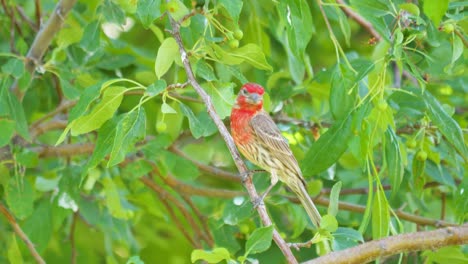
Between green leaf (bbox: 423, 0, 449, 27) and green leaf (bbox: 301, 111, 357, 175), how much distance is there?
0.63 meters

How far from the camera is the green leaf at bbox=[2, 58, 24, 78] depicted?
544cm

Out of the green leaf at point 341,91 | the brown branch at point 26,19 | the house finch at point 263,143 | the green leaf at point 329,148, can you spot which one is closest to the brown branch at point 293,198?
the house finch at point 263,143

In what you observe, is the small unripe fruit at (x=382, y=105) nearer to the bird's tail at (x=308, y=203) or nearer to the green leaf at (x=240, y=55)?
the green leaf at (x=240, y=55)

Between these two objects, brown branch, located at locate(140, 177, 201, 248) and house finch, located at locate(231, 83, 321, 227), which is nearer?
house finch, located at locate(231, 83, 321, 227)

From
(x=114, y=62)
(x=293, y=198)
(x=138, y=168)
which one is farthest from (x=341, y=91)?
(x=114, y=62)

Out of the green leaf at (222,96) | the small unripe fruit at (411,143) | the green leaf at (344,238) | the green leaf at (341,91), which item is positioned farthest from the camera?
the small unripe fruit at (411,143)

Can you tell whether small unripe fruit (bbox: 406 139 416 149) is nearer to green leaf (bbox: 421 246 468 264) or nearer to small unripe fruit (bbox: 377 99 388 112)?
green leaf (bbox: 421 246 468 264)

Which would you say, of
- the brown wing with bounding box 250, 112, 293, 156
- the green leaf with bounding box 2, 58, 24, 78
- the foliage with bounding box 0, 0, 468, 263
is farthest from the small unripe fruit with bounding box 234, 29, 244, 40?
the green leaf with bounding box 2, 58, 24, 78

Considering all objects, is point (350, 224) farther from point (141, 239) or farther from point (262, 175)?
point (141, 239)

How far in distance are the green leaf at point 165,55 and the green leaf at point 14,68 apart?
4.29ft

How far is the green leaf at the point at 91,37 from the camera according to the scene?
18.9ft

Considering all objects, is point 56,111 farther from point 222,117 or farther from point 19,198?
point 222,117

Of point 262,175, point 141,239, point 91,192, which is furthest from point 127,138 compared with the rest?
point 141,239

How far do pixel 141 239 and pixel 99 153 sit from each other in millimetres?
3653
